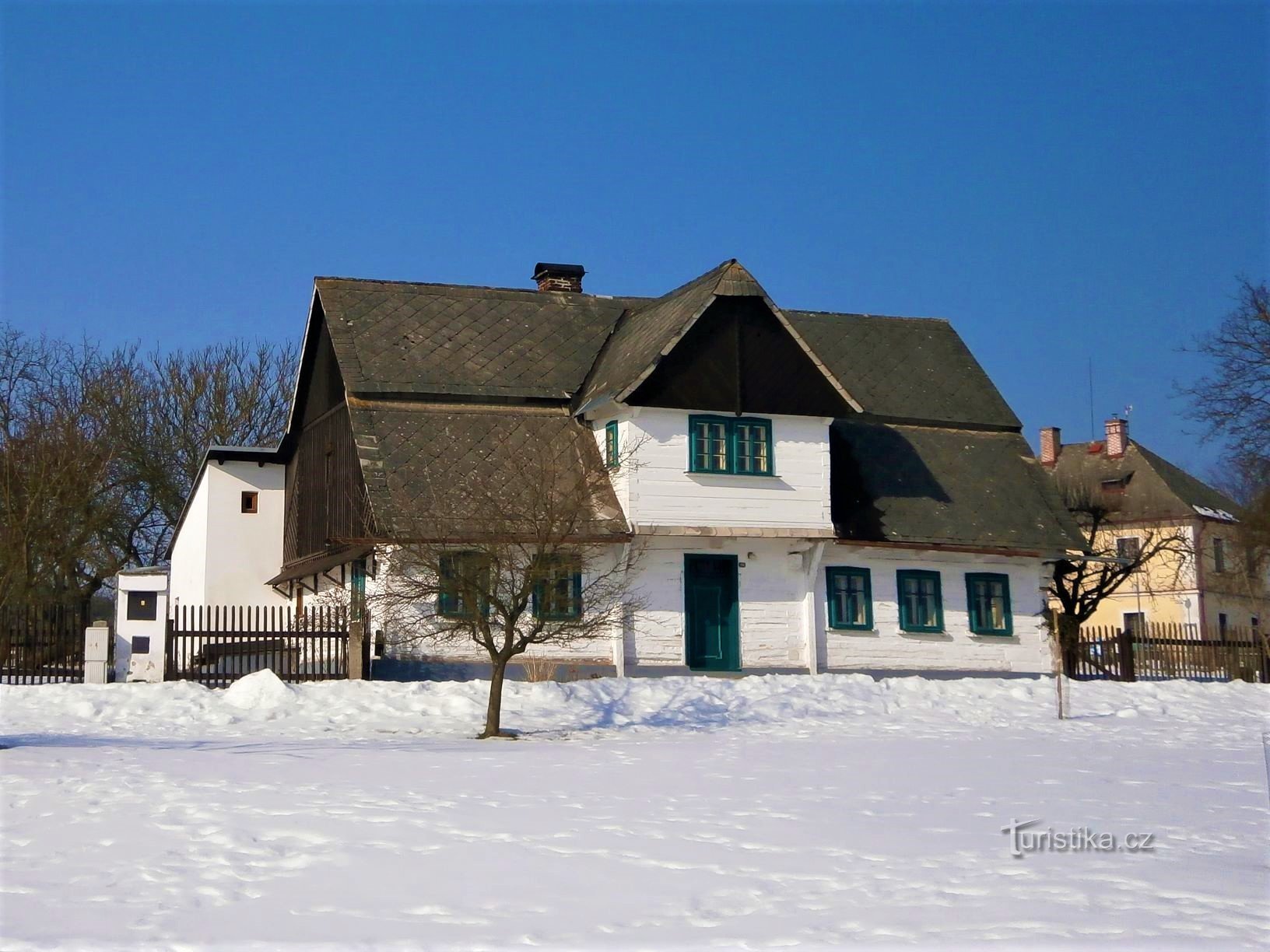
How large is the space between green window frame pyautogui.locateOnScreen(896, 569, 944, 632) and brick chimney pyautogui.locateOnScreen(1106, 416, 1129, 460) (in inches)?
1491

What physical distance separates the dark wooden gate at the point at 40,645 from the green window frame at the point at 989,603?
1668 centimetres

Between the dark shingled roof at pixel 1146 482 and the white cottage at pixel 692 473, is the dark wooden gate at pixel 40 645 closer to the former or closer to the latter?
the white cottage at pixel 692 473

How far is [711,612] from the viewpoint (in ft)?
88.9

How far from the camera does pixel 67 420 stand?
37.7 m

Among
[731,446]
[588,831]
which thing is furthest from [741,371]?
[588,831]

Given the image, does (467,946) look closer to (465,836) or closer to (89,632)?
(465,836)

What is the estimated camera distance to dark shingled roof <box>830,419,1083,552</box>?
28.6 metres

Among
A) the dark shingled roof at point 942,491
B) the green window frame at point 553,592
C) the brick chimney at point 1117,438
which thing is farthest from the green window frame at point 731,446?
the brick chimney at point 1117,438

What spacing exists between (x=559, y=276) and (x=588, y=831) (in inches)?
917

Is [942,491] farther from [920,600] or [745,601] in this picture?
[745,601]

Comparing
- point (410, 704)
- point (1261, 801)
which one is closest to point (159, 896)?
point (1261, 801)

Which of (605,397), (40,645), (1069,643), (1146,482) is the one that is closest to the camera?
(40,645)

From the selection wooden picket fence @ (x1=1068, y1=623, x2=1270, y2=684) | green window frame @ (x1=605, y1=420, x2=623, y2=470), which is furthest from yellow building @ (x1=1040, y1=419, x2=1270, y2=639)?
green window frame @ (x1=605, y1=420, x2=623, y2=470)

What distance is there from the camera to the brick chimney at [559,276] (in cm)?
3338
